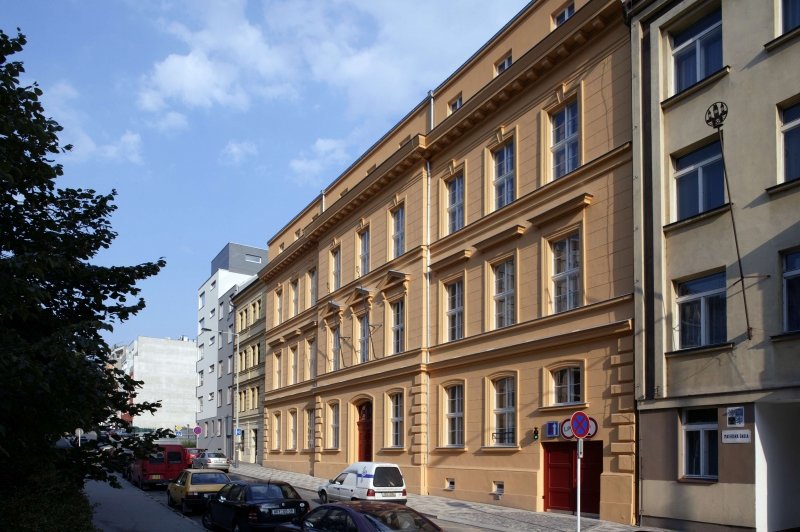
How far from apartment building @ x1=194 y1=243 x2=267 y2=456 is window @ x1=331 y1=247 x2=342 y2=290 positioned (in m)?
20.4

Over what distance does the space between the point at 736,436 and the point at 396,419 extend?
17955 mm

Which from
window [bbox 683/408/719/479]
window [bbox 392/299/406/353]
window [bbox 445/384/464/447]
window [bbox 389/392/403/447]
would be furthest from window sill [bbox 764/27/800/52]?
window [bbox 389/392/403/447]

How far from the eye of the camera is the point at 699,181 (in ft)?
64.8

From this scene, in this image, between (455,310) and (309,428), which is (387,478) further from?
(309,428)

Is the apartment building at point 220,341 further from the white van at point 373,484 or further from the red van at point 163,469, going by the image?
the white van at point 373,484

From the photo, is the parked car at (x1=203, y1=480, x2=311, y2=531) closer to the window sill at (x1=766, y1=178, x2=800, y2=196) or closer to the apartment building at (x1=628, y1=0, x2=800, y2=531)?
the apartment building at (x1=628, y1=0, x2=800, y2=531)

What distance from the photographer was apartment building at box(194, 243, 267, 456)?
64.3 meters

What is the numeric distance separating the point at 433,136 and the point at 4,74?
2205 cm

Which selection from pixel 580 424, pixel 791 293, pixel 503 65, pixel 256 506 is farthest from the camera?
pixel 503 65

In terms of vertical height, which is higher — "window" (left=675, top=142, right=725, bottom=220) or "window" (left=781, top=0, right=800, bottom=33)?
"window" (left=781, top=0, right=800, bottom=33)

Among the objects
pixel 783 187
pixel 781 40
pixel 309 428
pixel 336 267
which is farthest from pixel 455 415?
pixel 309 428

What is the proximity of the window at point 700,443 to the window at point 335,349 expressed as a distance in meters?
22.8

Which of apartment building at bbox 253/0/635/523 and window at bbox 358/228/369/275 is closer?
apartment building at bbox 253/0/635/523

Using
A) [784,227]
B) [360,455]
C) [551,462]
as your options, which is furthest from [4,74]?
[360,455]
